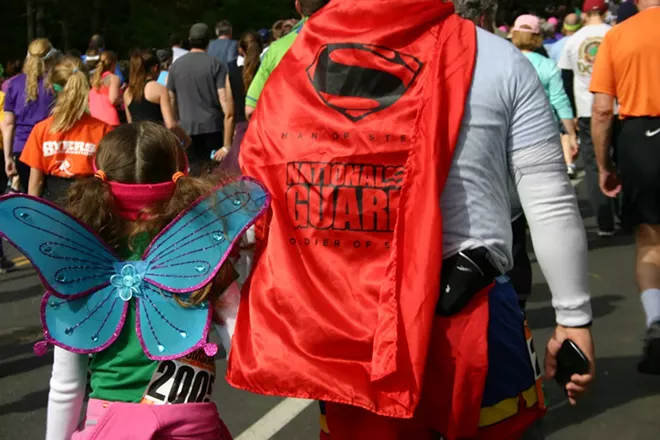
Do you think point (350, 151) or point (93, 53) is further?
point (93, 53)

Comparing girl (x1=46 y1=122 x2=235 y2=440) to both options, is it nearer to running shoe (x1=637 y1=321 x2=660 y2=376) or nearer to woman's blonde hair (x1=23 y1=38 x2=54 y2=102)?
running shoe (x1=637 y1=321 x2=660 y2=376)

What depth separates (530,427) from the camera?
9.27 feet

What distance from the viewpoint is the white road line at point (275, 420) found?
16.2 ft

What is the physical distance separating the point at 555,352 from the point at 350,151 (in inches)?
29.9

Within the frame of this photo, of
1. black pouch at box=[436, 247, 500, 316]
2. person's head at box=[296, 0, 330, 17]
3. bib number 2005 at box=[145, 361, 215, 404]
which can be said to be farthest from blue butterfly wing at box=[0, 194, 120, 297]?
person's head at box=[296, 0, 330, 17]

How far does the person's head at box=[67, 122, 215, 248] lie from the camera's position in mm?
2939

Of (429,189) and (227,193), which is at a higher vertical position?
(429,189)

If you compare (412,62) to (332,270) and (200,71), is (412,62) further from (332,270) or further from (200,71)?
(200,71)

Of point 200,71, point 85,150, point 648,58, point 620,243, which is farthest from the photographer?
point 200,71

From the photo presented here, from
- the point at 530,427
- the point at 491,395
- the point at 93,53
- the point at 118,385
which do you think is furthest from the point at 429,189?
the point at 93,53

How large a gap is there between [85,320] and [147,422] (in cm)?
32

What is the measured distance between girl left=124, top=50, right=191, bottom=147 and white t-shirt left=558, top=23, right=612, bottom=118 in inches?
140

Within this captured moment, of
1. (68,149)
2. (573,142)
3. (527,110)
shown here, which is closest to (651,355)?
(527,110)

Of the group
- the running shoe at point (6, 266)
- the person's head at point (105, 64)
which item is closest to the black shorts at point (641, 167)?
the running shoe at point (6, 266)
